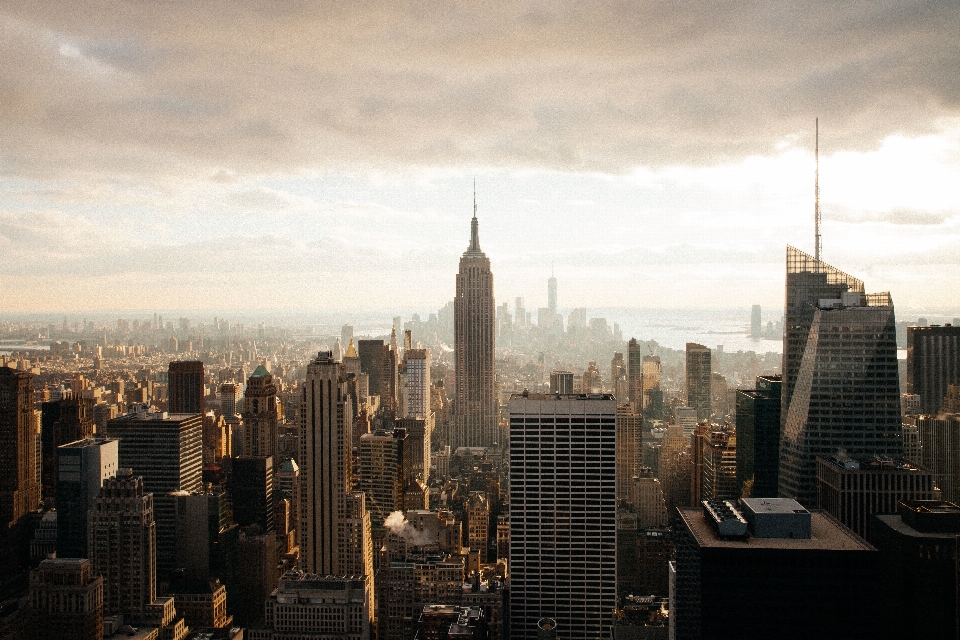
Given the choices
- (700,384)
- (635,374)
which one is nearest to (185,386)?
(635,374)

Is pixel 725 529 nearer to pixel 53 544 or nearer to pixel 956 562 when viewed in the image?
pixel 956 562

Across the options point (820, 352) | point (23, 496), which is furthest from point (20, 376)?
point (820, 352)


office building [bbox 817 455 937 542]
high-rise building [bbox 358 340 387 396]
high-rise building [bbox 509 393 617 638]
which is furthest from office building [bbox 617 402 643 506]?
high-rise building [bbox 358 340 387 396]

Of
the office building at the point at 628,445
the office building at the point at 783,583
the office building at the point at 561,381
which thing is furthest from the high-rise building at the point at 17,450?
the office building at the point at 628,445

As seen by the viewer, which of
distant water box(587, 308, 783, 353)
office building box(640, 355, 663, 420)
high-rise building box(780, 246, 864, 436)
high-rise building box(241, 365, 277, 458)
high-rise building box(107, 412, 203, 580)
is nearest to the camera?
high-rise building box(780, 246, 864, 436)

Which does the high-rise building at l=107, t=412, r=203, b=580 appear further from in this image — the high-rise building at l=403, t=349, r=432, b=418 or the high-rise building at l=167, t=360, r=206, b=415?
the high-rise building at l=403, t=349, r=432, b=418

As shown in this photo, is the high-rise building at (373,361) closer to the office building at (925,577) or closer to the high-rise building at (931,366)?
the high-rise building at (931,366)
